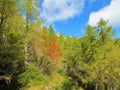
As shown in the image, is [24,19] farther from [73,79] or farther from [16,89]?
[73,79]

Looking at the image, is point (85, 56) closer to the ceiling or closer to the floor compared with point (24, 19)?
closer to the floor

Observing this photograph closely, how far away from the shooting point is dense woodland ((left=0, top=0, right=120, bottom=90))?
27.6 metres

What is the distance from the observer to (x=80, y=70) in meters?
48.2

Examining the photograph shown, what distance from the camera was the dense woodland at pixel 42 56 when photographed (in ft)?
90.4

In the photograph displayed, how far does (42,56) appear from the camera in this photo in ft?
150

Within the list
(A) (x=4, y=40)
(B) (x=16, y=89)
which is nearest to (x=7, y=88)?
(B) (x=16, y=89)

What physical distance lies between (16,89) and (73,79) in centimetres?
1881

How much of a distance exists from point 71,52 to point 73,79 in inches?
210

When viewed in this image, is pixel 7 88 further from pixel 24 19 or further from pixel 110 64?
pixel 110 64

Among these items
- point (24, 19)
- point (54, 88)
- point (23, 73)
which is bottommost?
point (54, 88)

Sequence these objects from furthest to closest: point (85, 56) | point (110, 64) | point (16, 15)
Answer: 1. point (85, 56)
2. point (110, 64)
3. point (16, 15)

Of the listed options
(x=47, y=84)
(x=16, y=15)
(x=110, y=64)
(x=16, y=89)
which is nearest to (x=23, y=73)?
(x=16, y=89)

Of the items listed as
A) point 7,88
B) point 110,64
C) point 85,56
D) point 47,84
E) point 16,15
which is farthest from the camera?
point 85,56

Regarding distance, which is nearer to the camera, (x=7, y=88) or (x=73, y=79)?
(x=7, y=88)
